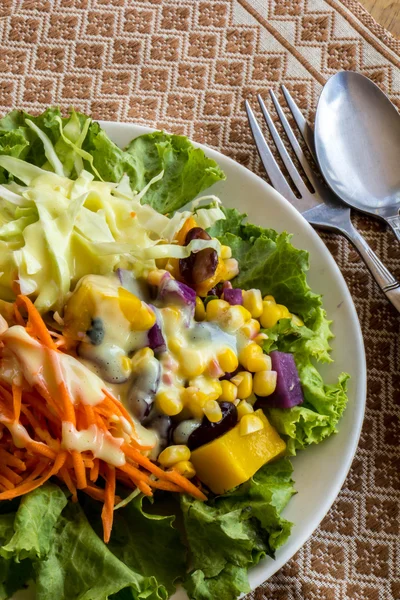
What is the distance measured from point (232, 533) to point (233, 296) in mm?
903

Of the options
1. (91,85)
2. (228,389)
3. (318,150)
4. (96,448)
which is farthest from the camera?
(91,85)

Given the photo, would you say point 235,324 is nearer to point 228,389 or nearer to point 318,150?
point 228,389

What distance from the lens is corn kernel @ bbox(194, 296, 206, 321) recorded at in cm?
273

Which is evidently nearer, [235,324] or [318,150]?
[235,324]

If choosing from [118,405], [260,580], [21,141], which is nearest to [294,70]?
[21,141]

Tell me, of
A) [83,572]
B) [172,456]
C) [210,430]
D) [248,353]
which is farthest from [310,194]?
[83,572]

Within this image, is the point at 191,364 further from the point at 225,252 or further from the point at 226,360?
the point at 225,252

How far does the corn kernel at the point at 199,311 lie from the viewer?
2734 mm

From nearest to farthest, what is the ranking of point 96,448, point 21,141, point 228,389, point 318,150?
point 96,448 < point 228,389 < point 21,141 < point 318,150

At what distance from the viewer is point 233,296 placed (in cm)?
280

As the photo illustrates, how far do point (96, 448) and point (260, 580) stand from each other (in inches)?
29.3

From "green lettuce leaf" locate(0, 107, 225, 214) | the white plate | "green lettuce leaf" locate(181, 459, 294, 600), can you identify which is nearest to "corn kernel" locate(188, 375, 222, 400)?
"green lettuce leaf" locate(181, 459, 294, 600)

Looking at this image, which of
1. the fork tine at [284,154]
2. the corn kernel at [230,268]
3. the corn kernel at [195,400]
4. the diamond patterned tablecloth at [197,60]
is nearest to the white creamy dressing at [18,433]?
the corn kernel at [195,400]

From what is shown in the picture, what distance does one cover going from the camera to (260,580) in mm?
2463
